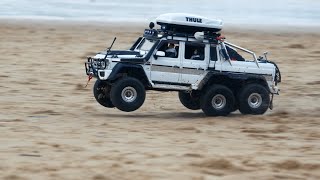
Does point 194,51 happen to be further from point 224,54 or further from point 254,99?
point 254,99

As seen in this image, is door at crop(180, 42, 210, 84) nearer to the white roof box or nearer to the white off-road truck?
the white off-road truck

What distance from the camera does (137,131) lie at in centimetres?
1534

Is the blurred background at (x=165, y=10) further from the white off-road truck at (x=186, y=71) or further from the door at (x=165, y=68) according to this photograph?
the door at (x=165, y=68)

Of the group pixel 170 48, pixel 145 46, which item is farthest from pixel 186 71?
pixel 145 46

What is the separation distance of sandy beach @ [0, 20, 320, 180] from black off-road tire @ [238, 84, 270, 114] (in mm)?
247

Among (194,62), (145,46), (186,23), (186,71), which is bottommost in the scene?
(186,71)

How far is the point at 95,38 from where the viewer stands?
2991 centimetres

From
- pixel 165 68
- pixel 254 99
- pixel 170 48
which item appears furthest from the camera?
pixel 254 99

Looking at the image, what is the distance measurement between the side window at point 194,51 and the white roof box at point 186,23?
30 centimetres

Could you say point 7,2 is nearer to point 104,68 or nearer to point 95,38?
point 95,38

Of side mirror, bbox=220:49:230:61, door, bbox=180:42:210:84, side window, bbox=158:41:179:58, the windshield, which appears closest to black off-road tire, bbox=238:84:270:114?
side mirror, bbox=220:49:230:61

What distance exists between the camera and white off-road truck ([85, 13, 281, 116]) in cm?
1689

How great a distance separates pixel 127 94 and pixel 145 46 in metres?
1.12

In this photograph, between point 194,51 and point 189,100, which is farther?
point 189,100
